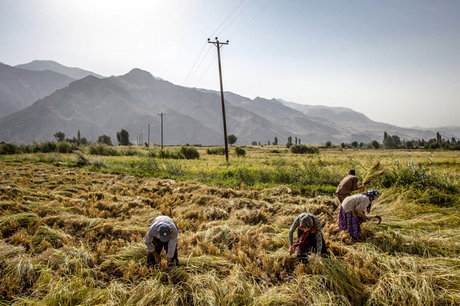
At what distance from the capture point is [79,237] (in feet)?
18.7

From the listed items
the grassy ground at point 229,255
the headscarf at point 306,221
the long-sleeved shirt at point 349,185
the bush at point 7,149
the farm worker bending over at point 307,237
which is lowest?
the grassy ground at point 229,255

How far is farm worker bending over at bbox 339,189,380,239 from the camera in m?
5.02

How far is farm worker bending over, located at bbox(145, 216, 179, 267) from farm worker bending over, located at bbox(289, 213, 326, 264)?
217 cm

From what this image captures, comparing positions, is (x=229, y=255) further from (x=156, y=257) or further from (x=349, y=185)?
(x=349, y=185)

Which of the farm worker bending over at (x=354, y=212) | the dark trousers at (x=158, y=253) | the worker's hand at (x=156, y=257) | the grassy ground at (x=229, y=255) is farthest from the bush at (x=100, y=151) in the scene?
the farm worker bending over at (x=354, y=212)

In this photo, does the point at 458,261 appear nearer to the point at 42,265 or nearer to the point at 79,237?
the point at 42,265

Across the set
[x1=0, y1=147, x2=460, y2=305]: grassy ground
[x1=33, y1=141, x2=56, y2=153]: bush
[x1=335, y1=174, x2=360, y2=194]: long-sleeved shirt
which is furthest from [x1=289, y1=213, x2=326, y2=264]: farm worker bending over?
[x1=33, y1=141, x2=56, y2=153]: bush

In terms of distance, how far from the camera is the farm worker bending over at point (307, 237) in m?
4.22

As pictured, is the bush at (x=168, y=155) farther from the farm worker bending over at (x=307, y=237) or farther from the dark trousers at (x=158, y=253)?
the farm worker bending over at (x=307, y=237)

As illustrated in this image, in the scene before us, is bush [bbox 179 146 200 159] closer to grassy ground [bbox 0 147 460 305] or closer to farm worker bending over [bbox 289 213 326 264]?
grassy ground [bbox 0 147 460 305]

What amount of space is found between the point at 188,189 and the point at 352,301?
8.04 meters

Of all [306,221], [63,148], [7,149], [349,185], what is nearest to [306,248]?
[306,221]

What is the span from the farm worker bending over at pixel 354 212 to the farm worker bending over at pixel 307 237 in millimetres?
1239

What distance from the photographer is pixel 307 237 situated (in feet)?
14.6
